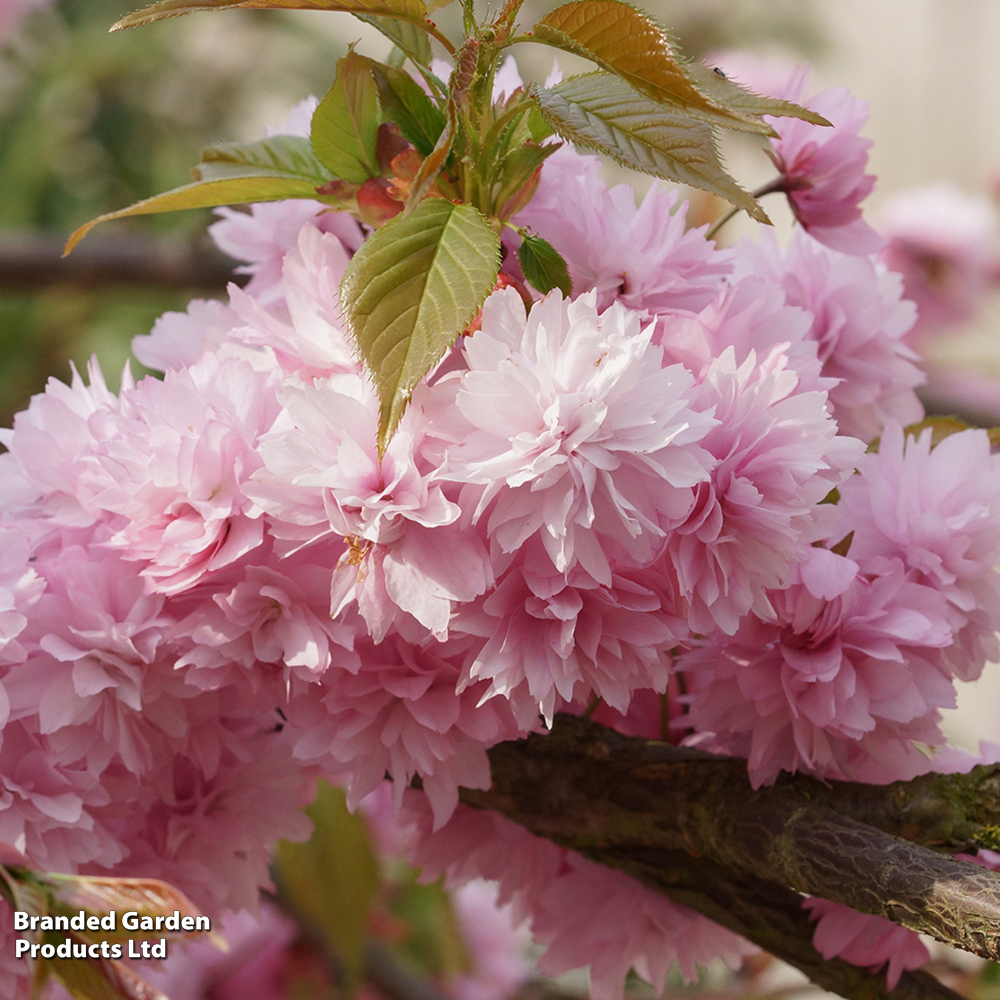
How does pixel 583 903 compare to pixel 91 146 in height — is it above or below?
above

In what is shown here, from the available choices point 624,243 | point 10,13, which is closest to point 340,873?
point 624,243

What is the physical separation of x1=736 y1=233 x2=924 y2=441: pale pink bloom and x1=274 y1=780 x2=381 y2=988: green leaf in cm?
46

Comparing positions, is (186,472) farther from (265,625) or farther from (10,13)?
(10,13)

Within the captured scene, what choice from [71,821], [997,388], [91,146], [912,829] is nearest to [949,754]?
[912,829]

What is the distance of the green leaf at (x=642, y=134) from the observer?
0.92 feet

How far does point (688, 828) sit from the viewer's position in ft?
1.19

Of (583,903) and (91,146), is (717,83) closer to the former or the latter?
(583,903)

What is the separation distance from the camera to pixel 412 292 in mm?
277

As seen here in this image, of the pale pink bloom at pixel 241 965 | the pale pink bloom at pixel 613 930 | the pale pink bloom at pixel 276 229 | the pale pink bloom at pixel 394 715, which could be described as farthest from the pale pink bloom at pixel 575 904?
the pale pink bloom at pixel 241 965

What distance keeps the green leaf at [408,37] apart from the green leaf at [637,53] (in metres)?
0.06

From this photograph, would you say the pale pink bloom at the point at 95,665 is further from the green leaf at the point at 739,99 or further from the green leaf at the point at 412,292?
the green leaf at the point at 739,99

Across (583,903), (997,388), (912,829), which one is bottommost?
(997,388)

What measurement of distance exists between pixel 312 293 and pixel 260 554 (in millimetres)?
81

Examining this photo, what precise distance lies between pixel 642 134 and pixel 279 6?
0.11 m
